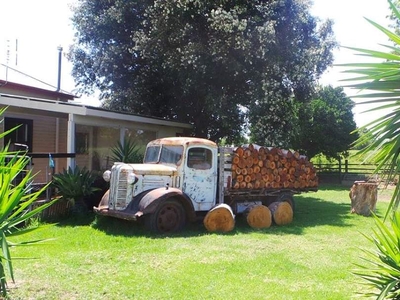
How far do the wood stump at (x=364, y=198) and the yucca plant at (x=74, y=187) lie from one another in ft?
24.0

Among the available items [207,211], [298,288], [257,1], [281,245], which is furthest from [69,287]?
[257,1]

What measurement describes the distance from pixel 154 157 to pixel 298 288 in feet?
17.1

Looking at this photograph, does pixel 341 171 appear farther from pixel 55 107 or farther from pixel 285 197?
pixel 55 107

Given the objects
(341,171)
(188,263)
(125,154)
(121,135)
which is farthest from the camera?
(341,171)

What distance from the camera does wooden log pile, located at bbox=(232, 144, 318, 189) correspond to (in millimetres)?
9484

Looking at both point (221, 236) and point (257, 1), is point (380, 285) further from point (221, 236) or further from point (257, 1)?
point (257, 1)

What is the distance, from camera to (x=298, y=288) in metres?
4.95

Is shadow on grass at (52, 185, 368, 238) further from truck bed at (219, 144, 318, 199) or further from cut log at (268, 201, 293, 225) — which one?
truck bed at (219, 144, 318, 199)

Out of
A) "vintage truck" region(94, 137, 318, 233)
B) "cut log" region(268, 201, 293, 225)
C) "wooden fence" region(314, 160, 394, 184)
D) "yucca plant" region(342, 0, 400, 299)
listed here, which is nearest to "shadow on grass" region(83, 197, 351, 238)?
"cut log" region(268, 201, 293, 225)

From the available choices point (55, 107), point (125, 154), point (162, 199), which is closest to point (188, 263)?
point (162, 199)

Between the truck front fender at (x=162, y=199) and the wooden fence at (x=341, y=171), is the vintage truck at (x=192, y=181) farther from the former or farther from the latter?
the wooden fence at (x=341, y=171)

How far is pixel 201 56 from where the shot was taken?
544 inches

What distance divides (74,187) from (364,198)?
7.93 m

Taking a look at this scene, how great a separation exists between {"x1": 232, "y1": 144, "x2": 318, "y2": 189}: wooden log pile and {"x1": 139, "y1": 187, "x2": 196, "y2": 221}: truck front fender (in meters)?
1.29
